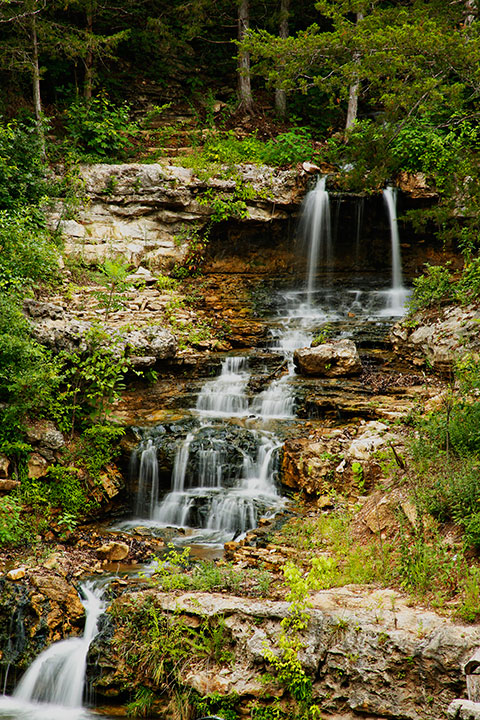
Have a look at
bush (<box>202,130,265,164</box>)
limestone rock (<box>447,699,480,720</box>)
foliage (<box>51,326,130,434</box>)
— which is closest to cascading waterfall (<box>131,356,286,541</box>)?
foliage (<box>51,326,130,434</box>)

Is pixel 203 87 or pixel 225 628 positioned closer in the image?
pixel 225 628

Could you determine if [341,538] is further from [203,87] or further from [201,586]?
[203,87]

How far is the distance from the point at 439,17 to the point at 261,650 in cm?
911

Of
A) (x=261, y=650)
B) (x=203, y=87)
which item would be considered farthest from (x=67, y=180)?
(x=261, y=650)

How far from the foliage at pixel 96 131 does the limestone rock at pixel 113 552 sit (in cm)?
1054

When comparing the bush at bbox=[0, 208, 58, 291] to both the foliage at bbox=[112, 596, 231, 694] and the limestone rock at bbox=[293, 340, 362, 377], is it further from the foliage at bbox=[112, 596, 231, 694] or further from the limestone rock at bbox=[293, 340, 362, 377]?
the foliage at bbox=[112, 596, 231, 694]

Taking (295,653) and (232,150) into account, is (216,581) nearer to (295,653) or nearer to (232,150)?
(295,653)

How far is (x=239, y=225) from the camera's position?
1467cm

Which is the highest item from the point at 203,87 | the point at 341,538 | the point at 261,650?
the point at 203,87

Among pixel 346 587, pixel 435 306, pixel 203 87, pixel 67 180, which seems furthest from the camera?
pixel 203 87

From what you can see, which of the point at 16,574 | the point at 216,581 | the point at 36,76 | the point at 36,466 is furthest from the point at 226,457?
the point at 36,76

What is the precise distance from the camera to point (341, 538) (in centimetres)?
600

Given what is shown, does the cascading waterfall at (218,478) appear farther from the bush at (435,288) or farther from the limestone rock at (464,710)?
the limestone rock at (464,710)

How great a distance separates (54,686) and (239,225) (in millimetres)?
11873
